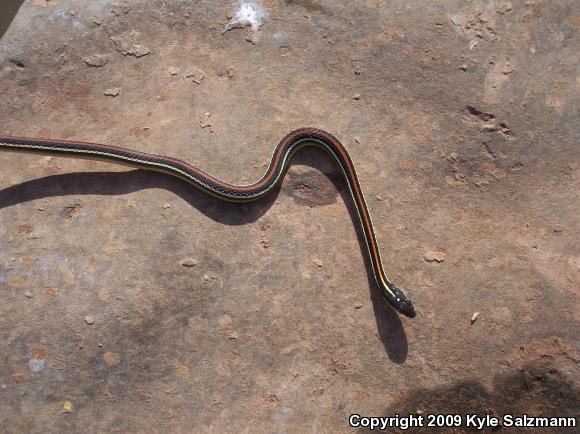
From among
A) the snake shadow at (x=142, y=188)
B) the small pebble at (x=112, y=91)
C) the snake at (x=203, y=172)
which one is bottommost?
the snake shadow at (x=142, y=188)

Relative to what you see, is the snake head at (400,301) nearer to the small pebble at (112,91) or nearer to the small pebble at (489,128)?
the small pebble at (489,128)

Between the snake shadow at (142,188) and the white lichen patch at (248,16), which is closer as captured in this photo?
the snake shadow at (142,188)

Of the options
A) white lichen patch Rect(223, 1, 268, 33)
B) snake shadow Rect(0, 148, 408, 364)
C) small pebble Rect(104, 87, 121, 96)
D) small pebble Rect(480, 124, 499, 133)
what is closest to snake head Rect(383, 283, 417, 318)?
snake shadow Rect(0, 148, 408, 364)

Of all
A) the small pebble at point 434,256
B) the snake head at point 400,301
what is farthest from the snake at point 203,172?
the small pebble at point 434,256

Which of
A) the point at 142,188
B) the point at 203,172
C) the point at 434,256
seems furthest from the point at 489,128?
the point at 142,188

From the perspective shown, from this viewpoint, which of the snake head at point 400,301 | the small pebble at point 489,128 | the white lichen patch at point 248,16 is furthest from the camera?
the white lichen patch at point 248,16

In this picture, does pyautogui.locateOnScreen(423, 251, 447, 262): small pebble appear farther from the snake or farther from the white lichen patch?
the white lichen patch

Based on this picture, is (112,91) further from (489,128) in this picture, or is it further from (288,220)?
(489,128)
